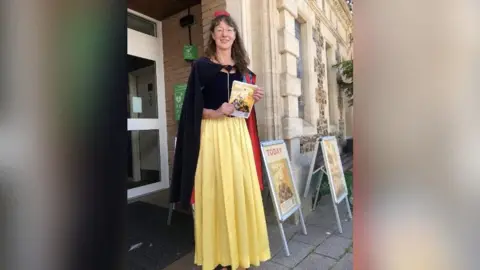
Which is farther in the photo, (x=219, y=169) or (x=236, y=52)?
(x=236, y=52)

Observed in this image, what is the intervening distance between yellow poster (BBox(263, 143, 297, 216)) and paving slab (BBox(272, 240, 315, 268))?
307mm

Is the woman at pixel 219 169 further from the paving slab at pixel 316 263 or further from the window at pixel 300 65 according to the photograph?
the window at pixel 300 65

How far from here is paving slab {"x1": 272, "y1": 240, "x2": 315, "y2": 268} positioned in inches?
82.0

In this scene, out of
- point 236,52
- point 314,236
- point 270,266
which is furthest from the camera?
point 314,236

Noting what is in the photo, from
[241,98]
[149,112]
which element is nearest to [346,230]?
[241,98]

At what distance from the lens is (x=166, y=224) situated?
290 centimetres

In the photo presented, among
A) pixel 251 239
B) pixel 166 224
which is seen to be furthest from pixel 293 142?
pixel 166 224

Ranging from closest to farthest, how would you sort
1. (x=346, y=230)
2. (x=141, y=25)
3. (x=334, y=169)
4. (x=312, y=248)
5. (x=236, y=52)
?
(x=236, y=52) → (x=312, y=248) → (x=346, y=230) → (x=334, y=169) → (x=141, y=25)

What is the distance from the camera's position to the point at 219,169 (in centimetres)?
169

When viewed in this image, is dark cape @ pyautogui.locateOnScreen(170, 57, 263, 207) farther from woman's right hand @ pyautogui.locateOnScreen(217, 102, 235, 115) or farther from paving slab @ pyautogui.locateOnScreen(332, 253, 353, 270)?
paving slab @ pyautogui.locateOnScreen(332, 253, 353, 270)

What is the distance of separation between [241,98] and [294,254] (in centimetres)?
141

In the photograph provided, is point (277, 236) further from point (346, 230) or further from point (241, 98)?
point (241, 98)
